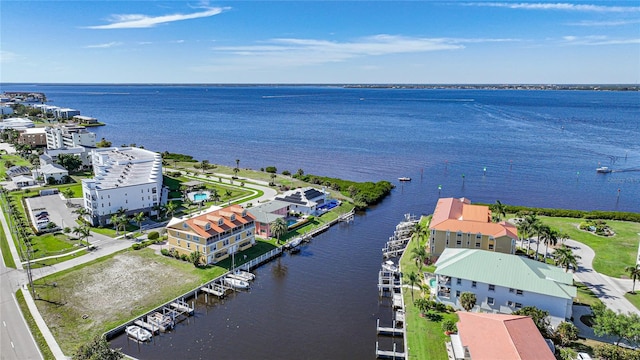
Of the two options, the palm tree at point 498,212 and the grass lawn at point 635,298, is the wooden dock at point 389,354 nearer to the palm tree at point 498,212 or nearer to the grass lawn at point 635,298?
the grass lawn at point 635,298

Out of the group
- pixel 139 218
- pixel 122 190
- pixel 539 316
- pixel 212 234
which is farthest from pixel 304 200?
pixel 539 316

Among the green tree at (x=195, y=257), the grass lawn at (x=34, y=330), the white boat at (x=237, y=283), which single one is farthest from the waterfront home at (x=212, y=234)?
the grass lawn at (x=34, y=330)

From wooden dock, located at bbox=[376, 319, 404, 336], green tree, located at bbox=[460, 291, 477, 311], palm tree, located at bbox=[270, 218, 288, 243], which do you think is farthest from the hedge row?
wooden dock, located at bbox=[376, 319, 404, 336]

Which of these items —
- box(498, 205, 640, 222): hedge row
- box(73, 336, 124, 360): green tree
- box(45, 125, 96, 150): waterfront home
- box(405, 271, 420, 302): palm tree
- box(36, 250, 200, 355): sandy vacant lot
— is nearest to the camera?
box(73, 336, 124, 360): green tree

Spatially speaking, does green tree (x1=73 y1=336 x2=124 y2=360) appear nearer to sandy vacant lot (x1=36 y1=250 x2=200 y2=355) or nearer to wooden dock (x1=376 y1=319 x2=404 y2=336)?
sandy vacant lot (x1=36 y1=250 x2=200 y2=355)

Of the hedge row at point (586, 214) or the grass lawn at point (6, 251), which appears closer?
the grass lawn at point (6, 251)

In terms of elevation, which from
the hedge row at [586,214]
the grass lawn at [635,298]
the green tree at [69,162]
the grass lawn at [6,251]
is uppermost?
the green tree at [69,162]

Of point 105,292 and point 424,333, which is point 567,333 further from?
point 105,292
